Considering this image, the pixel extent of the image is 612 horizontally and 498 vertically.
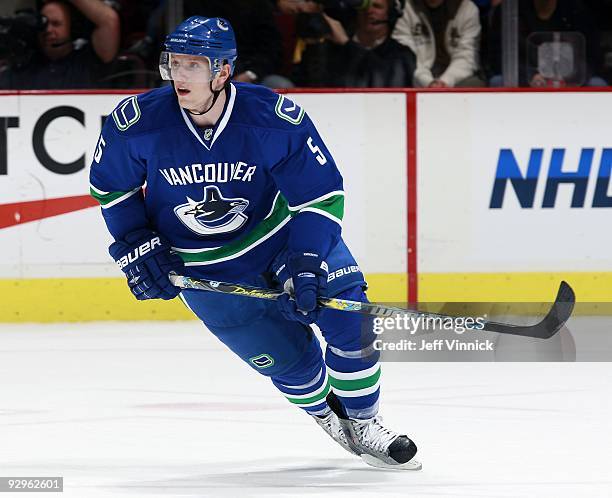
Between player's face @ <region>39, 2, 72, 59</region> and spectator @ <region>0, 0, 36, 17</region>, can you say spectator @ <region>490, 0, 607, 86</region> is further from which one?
spectator @ <region>0, 0, 36, 17</region>

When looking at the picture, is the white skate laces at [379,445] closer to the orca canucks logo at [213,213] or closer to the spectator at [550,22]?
the orca canucks logo at [213,213]

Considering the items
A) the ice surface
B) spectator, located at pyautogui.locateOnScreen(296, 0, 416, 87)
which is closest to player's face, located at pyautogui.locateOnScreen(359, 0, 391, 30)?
spectator, located at pyautogui.locateOnScreen(296, 0, 416, 87)

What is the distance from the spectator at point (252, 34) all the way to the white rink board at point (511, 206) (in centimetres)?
90

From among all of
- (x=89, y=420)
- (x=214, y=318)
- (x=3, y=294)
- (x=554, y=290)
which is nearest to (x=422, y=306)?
(x=554, y=290)

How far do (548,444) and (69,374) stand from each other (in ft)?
6.56

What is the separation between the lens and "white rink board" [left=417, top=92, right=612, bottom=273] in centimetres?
629

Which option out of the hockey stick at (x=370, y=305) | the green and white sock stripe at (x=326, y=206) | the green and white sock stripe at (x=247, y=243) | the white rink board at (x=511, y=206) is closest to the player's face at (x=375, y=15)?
the white rink board at (x=511, y=206)

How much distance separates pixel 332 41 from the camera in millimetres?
6605

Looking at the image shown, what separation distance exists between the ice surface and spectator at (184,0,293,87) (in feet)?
4.61

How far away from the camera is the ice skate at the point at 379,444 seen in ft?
11.5

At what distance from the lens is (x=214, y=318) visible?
365 cm

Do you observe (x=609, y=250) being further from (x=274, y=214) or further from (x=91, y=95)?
(x=274, y=214)

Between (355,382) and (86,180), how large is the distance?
3.02 m

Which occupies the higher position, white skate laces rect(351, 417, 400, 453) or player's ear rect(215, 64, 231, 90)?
player's ear rect(215, 64, 231, 90)
